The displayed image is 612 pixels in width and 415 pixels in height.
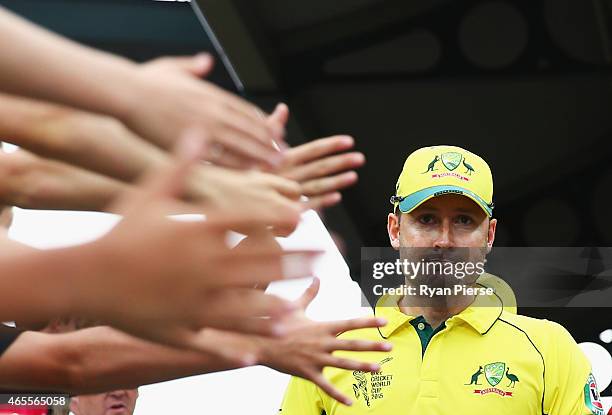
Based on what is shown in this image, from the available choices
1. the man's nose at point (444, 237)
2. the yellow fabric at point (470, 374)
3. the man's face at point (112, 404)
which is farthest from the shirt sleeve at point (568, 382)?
the man's face at point (112, 404)

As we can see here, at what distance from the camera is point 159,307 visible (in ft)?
5.61

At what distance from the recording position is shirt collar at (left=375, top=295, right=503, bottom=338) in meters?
3.71

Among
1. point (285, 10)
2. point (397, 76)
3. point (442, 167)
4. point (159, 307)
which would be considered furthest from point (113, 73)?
point (397, 76)

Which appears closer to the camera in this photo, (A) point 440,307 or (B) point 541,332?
(B) point 541,332

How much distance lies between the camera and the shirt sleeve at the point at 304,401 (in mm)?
3719

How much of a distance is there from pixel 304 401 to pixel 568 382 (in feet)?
2.74

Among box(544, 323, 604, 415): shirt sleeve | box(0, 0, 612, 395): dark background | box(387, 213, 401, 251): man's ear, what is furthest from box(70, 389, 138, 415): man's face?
box(0, 0, 612, 395): dark background

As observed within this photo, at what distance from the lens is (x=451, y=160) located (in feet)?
12.8

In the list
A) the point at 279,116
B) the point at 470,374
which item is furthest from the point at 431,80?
the point at 279,116

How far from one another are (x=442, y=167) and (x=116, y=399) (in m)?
2.28

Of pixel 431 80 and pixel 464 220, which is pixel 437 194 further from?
pixel 431 80

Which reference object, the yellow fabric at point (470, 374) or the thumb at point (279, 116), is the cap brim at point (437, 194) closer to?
the yellow fabric at point (470, 374)

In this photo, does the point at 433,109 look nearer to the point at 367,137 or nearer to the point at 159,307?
the point at 367,137

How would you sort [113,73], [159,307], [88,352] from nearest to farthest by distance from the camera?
[159,307], [113,73], [88,352]
